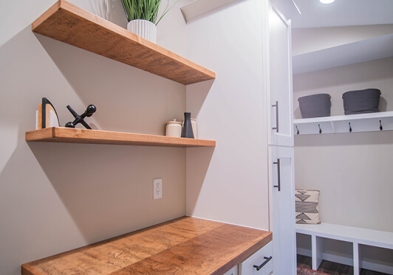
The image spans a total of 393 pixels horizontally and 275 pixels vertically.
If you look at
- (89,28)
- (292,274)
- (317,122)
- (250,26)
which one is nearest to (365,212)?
(317,122)

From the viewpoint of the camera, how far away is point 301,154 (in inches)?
126

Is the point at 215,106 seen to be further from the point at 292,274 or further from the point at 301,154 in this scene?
the point at 301,154

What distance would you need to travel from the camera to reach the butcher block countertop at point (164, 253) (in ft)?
2.96

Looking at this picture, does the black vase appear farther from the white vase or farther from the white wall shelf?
the white wall shelf

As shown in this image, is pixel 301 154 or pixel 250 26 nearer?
pixel 250 26

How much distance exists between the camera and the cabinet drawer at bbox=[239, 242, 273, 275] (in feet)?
3.64

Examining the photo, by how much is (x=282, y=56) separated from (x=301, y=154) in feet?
5.95

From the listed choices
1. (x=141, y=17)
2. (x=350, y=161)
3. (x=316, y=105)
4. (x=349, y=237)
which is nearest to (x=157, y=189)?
(x=141, y=17)

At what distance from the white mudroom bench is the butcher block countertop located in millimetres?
1619

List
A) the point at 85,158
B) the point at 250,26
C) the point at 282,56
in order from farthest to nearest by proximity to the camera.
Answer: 1. the point at 282,56
2. the point at 250,26
3. the point at 85,158

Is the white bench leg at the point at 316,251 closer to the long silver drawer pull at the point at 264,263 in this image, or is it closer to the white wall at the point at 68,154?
the long silver drawer pull at the point at 264,263

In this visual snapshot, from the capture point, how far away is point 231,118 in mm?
1545

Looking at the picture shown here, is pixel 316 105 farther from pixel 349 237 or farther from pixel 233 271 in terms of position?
pixel 233 271

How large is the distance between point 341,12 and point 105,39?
203 centimetres
